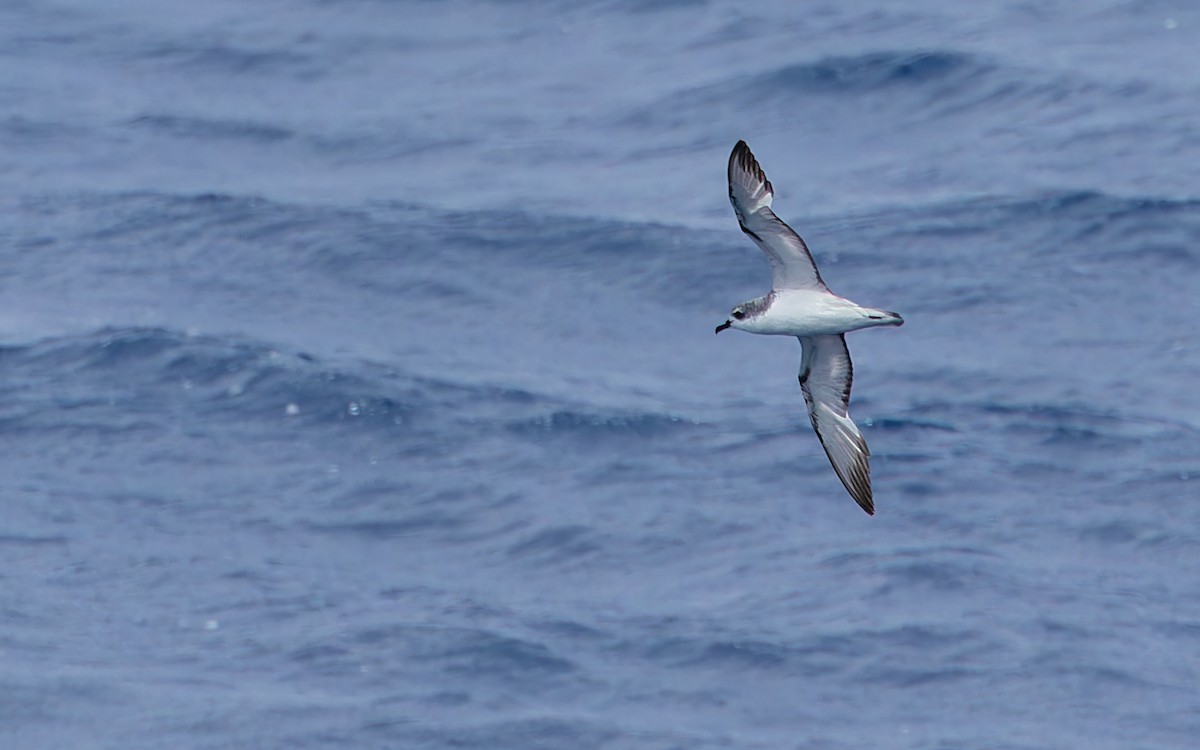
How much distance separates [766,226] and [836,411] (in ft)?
7.94

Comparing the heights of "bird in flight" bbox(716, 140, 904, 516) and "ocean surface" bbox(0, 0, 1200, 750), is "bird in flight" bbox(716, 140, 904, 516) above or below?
above

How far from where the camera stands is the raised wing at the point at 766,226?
15.0m

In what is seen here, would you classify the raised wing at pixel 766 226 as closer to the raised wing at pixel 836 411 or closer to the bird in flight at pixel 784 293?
the bird in flight at pixel 784 293

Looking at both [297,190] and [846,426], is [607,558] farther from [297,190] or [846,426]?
[297,190]

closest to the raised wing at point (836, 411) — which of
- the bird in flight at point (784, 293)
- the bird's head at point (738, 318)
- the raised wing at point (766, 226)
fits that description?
the bird in flight at point (784, 293)

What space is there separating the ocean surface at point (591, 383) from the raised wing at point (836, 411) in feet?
13.9

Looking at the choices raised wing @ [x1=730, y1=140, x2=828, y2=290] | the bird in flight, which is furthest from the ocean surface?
raised wing @ [x1=730, y1=140, x2=828, y2=290]

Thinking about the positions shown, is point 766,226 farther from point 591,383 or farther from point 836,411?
point 591,383

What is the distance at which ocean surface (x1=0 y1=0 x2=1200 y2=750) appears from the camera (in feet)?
69.5

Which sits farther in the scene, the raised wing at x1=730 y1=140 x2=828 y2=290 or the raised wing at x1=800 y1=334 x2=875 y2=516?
the raised wing at x1=800 y1=334 x2=875 y2=516

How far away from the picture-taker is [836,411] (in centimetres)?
1709

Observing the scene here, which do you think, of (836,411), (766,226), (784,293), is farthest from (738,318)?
(836,411)

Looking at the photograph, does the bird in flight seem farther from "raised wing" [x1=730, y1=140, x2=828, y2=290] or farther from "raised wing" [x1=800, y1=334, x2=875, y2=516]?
"raised wing" [x1=800, y1=334, x2=875, y2=516]

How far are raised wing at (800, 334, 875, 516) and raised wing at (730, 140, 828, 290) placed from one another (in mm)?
1386
